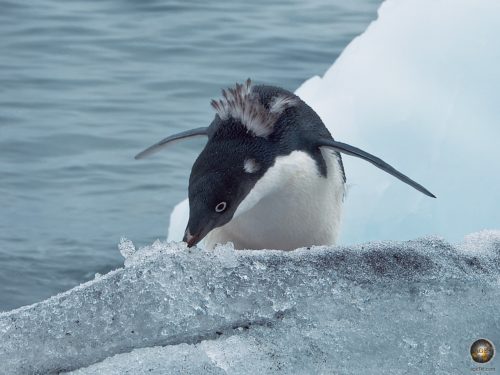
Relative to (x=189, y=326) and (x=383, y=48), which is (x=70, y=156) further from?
(x=189, y=326)

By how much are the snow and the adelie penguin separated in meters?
1.37

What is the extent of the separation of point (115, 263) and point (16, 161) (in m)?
2.08

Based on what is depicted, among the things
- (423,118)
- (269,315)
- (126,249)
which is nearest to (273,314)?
(269,315)

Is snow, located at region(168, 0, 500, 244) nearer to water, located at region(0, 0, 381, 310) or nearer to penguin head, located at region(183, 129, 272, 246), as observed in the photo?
Result: penguin head, located at region(183, 129, 272, 246)

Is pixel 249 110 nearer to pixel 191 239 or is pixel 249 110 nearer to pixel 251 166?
pixel 251 166

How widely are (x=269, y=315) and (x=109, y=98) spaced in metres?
8.09

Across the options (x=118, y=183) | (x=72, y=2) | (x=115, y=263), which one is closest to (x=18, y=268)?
(x=115, y=263)

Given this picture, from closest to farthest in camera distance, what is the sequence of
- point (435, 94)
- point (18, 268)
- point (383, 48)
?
point (435, 94) → point (383, 48) → point (18, 268)

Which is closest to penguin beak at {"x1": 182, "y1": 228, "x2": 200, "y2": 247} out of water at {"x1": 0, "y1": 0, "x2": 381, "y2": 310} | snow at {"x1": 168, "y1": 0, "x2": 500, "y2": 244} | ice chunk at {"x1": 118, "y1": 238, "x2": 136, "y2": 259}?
ice chunk at {"x1": 118, "y1": 238, "x2": 136, "y2": 259}

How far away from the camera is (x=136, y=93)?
32.5 feet

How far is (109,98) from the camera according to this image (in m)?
9.77

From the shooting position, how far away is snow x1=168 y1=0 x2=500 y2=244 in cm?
474

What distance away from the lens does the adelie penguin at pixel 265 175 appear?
2.75 metres

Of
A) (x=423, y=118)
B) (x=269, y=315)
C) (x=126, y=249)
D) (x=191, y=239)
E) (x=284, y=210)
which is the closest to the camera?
(x=269, y=315)
